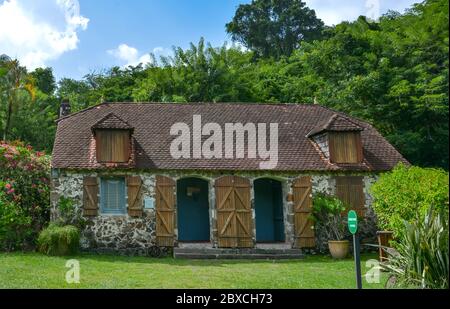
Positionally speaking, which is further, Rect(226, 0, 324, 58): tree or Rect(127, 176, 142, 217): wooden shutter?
Rect(226, 0, 324, 58): tree

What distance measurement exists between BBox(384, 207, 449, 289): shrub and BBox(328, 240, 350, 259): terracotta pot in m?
6.91

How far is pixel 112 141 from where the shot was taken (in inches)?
659

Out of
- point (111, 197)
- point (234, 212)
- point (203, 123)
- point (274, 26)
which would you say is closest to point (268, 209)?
point (234, 212)

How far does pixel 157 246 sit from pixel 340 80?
47.1ft

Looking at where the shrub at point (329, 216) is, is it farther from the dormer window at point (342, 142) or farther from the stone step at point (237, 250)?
the dormer window at point (342, 142)

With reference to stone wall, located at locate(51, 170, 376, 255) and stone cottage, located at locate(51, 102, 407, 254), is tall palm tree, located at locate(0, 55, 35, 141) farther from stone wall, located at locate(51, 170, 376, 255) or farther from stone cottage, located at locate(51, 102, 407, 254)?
stone wall, located at locate(51, 170, 376, 255)

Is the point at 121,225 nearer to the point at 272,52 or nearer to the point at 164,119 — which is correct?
the point at 164,119

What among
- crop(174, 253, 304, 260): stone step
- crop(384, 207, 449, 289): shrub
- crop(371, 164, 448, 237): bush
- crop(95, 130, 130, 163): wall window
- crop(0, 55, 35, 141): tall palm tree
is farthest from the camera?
crop(0, 55, 35, 141): tall palm tree

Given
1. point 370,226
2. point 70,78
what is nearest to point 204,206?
point 370,226

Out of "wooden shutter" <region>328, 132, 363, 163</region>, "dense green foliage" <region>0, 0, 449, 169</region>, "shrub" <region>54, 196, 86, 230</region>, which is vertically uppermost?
"dense green foliage" <region>0, 0, 449, 169</region>

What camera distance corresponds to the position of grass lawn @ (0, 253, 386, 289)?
9984 millimetres

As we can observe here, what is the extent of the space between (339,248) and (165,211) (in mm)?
5582

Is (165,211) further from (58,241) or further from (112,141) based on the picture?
(58,241)

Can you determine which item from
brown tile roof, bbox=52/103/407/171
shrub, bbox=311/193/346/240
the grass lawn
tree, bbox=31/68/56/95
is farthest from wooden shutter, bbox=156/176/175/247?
tree, bbox=31/68/56/95
